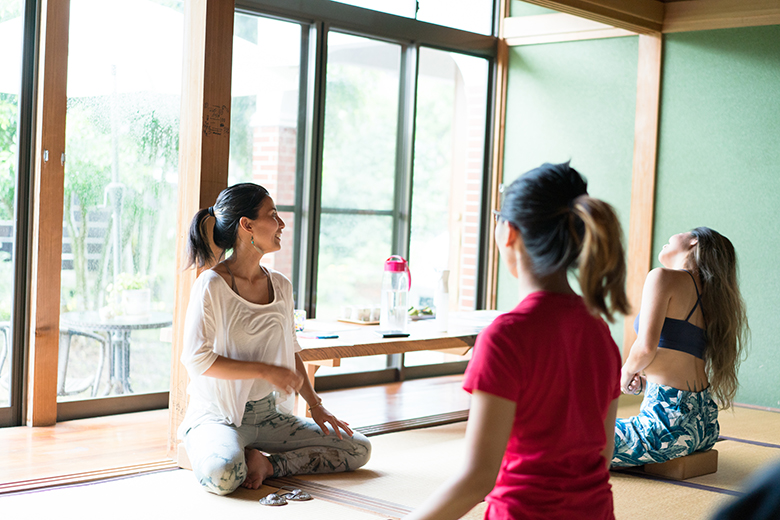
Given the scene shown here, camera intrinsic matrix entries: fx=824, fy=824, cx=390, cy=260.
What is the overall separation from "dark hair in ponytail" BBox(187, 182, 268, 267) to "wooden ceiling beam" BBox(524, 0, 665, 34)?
233 centimetres

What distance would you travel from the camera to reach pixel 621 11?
474cm

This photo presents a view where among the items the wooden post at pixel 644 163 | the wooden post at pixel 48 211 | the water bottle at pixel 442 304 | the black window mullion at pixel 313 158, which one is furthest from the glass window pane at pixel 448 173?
the wooden post at pixel 48 211

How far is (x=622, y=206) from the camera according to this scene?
17.4ft

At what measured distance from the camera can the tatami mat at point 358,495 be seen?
8.21 feet

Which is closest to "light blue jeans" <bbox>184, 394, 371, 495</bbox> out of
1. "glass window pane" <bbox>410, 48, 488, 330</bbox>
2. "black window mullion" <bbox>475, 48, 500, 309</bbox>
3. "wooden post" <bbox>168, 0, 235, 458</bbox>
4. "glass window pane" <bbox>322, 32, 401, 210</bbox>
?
"wooden post" <bbox>168, 0, 235, 458</bbox>

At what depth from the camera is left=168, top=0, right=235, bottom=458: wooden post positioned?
2.99 metres

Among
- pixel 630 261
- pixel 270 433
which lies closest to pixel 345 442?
pixel 270 433

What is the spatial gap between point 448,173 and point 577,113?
3.07 feet

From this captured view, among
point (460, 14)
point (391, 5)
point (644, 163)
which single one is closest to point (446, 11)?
point (460, 14)

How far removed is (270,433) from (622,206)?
3.20 meters

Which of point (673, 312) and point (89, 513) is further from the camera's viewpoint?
point (673, 312)

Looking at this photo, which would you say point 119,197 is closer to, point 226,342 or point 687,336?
point 226,342

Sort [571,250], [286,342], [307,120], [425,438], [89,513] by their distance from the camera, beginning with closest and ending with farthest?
[571,250]
[89,513]
[286,342]
[425,438]
[307,120]

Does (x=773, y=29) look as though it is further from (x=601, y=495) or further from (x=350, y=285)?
(x=601, y=495)
